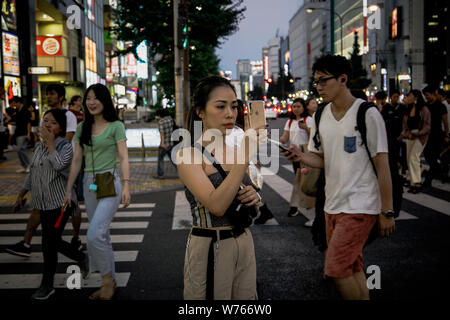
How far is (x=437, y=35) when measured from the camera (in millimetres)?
83000

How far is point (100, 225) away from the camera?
4.37 m

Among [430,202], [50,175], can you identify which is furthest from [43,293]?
[430,202]

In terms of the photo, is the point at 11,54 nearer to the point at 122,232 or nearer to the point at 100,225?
the point at 122,232

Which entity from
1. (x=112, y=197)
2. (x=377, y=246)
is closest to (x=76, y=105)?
(x=112, y=197)

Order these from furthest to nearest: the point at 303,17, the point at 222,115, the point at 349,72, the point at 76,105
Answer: the point at 303,17, the point at 76,105, the point at 349,72, the point at 222,115

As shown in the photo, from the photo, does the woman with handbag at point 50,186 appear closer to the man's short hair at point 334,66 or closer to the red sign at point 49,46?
the man's short hair at point 334,66

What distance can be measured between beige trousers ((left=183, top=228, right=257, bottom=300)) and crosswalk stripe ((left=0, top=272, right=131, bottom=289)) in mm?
2580

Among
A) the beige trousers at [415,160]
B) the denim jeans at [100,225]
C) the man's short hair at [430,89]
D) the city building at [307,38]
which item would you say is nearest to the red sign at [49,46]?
the man's short hair at [430,89]

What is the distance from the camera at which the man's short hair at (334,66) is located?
141 inches

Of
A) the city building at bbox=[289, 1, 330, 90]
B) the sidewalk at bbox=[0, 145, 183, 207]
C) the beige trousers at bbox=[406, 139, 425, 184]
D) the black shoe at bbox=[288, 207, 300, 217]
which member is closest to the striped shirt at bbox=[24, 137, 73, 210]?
the black shoe at bbox=[288, 207, 300, 217]

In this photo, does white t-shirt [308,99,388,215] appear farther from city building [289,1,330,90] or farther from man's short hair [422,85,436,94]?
city building [289,1,330,90]

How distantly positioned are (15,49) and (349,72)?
2533 cm

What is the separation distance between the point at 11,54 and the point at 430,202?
73.6ft
